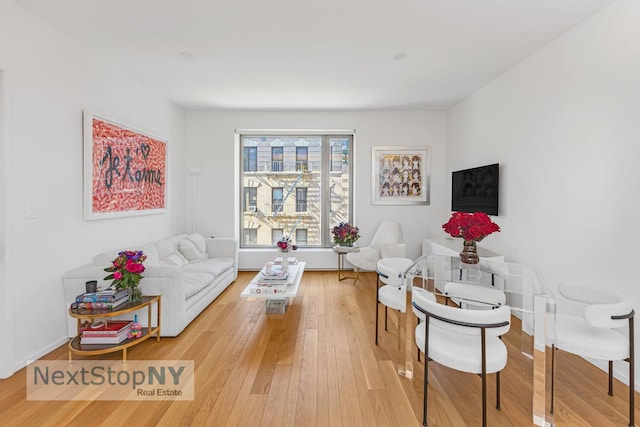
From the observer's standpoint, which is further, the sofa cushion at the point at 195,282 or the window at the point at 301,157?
the window at the point at 301,157

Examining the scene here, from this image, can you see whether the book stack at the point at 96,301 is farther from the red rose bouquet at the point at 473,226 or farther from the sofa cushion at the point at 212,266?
the red rose bouquet at the point at 473,226

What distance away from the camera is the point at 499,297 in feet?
7.44

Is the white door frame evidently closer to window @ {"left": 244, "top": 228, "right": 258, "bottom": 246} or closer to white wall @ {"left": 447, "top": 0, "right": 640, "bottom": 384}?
window @ {"left": 244, "top": 228, "right": 258, "bottom": 246}

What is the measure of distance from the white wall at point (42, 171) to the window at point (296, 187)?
261 cm

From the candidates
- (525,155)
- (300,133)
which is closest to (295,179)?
(300,133)

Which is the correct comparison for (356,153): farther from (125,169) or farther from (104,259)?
(104,259)

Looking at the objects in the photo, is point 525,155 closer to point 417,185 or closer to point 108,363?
point 417,185

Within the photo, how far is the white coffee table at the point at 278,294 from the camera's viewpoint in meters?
3.16

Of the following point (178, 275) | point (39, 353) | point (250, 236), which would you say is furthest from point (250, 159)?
point (39, 353)

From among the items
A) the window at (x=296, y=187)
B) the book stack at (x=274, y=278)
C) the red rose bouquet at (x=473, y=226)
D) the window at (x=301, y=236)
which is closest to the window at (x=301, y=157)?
the window at (x=296, y=187)

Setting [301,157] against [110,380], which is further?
[301,157]

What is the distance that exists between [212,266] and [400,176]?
11.4ft

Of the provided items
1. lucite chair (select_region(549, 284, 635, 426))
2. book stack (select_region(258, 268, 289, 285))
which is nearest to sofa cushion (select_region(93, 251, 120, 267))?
book stack (select_region(258, 268, 289, 285))

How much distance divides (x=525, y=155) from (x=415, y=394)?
2720 mm
